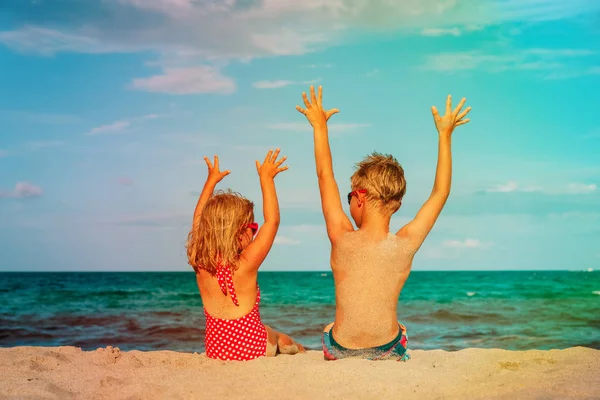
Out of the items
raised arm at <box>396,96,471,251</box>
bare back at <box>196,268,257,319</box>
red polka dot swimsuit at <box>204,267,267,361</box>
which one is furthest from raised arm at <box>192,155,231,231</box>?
raised arm at <box>396,96,471,251</box>

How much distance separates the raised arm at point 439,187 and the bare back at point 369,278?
10 cm

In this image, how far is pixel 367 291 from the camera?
4.24m

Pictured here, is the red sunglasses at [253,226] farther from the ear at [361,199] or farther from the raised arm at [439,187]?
the raised arm at [439,187]

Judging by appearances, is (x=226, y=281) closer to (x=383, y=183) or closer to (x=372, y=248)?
(x=372, y=248)

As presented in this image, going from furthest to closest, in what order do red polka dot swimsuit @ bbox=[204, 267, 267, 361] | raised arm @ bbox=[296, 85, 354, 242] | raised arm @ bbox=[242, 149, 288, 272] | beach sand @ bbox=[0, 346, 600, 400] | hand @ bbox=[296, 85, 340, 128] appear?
red polka dot swimsuit @ bbox=[204, 267, 267, 361], raised arm @ bbox=[242, 149, 288, 272], hand @ bbox=[296, 85, 340, 128], raised arm @ bbox=[296, 85, 354, 242], beach sand @ bbox=[0, 346, 600, 400]

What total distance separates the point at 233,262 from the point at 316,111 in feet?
4.43

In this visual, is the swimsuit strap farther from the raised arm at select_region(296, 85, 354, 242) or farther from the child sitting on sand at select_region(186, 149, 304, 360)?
the raised arm at select_region(296, 85, 354, 242)

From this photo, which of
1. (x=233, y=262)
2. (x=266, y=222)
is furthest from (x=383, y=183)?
(x=233, y=262)

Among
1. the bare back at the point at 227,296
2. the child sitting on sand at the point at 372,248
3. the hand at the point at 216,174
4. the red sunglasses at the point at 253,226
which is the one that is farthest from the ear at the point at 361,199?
the hand at the point at 216,174

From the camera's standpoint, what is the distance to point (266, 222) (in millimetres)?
4898

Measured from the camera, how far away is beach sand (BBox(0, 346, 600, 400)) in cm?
365

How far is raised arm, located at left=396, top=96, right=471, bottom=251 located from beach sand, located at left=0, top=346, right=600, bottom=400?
0.93 metres

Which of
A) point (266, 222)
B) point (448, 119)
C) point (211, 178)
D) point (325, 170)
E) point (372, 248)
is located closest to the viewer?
point (372, 248)

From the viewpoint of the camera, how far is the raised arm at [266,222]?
4848mm
